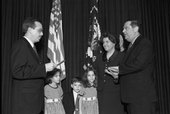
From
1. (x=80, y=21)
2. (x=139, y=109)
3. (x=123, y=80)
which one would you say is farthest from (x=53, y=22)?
(x=139, y=109)

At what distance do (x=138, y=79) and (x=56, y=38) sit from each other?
6.00 ft

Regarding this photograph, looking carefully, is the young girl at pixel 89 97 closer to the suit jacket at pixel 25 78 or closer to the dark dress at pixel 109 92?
the dark dress at pixel 109 92

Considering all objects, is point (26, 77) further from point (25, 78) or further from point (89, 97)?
point (89, 97)

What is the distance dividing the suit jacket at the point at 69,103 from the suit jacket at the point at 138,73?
3.92ft

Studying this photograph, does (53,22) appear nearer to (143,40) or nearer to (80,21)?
(80,21)

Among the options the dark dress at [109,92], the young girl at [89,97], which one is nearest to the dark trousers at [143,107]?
the dark dress at [109,92]

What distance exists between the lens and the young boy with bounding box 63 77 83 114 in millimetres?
3602

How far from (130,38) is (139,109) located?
80 cm

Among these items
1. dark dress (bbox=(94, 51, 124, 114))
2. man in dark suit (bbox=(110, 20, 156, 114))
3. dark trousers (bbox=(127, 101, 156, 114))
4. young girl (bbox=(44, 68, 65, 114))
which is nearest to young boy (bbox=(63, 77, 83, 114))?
young girl (bbox=(44, 68, 65, 114))

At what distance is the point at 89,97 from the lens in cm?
355

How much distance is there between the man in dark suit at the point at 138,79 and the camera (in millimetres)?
2486

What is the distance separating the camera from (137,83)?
2.52 meters

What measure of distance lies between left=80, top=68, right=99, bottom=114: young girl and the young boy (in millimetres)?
93

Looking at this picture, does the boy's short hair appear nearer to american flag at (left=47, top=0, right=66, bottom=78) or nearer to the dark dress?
american flag at (left=47, top=0, right=66, bottom=78)
